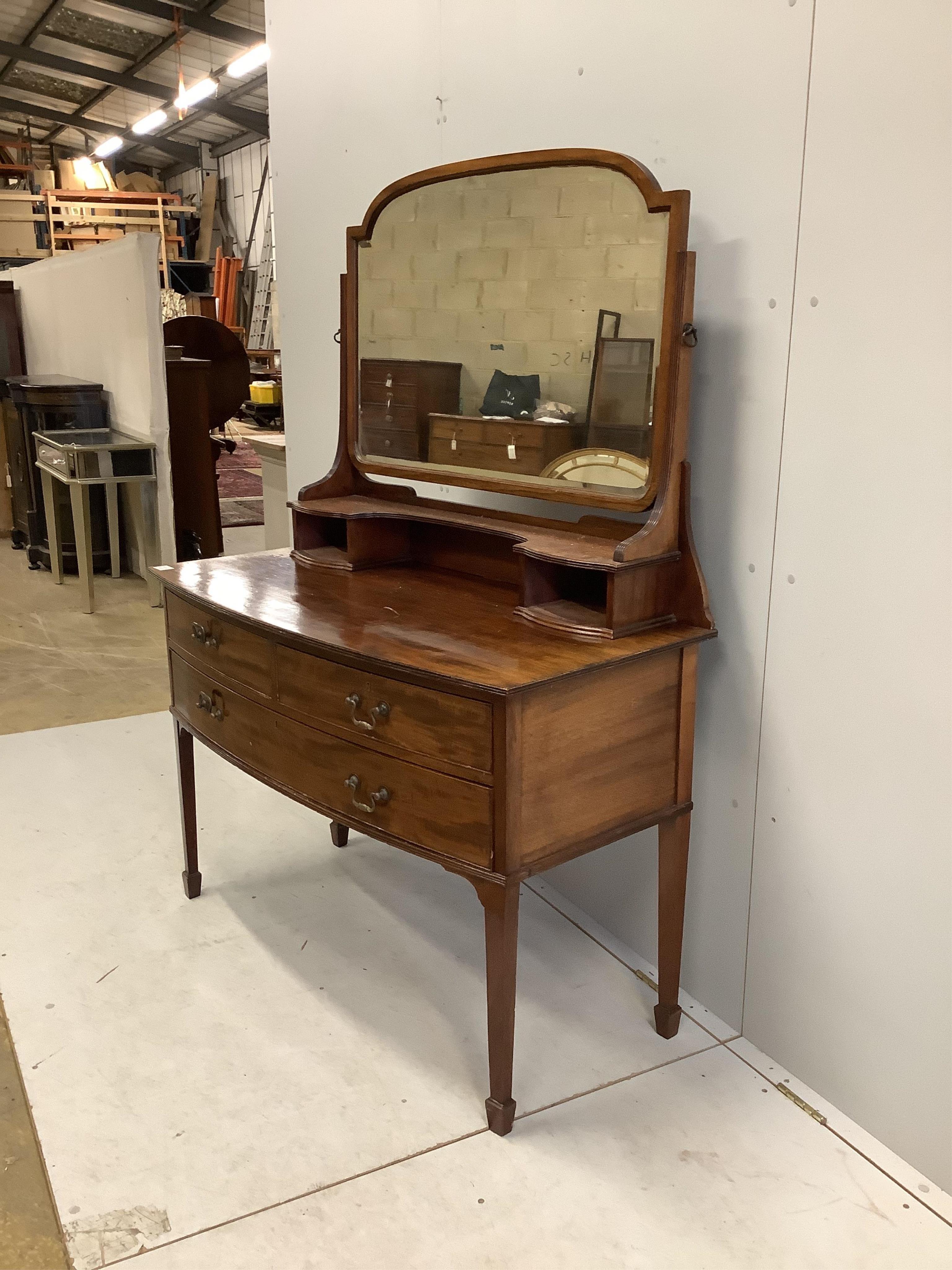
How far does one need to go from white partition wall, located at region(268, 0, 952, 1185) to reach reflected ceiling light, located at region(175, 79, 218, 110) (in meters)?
10.5

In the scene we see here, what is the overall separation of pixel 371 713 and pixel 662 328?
2.69ft

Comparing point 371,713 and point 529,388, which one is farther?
point 529,388

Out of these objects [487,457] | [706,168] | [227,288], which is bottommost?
[487,457]

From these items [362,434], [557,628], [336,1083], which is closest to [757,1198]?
[336,1083]

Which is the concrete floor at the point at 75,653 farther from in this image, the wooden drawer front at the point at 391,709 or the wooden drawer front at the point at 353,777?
the wooden drawer front at the point at 391,709

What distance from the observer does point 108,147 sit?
17.1 metres

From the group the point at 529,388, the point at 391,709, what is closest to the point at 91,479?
the point at 529,388

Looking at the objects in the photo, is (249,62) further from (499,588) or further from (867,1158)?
(867,1158)

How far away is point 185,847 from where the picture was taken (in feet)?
8.39

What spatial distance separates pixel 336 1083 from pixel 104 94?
1631cm

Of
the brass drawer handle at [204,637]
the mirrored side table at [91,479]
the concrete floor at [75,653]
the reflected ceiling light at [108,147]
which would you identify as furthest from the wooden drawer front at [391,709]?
the reflected ceiling light at [108,147]

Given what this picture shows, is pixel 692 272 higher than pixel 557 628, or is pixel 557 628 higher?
pixel 692 272

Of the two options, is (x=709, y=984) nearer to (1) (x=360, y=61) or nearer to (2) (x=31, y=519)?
(1) (x=360, y=61)

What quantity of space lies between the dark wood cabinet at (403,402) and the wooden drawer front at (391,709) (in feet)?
2.17
